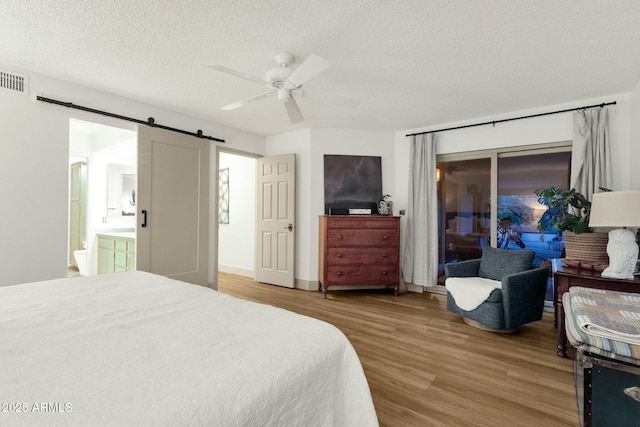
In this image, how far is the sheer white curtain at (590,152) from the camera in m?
3.18

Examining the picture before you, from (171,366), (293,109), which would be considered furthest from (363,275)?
(171,366)

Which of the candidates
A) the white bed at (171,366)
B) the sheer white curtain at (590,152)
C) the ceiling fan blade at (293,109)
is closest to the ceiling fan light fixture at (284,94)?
the ceiling fan blade at (293,109)

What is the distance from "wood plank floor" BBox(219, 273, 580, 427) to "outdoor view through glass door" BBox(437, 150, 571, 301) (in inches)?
38.1

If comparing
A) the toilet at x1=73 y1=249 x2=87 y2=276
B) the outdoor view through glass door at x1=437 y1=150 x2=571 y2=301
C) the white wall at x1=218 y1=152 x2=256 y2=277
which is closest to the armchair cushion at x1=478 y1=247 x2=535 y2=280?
the outdoor view through glass door at x1=437 y1=150 x2=571 y2=301

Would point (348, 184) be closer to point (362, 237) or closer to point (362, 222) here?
point (362, 222)

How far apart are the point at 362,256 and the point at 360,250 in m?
0.09

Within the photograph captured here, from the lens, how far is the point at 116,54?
2.50 meters

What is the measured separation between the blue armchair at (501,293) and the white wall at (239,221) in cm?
355

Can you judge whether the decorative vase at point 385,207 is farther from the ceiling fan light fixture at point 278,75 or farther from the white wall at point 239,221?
the ceiling fan light fixture at point 278,75

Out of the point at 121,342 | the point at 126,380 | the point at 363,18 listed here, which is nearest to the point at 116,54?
the point at 363,18

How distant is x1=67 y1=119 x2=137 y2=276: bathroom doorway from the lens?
4859 mm

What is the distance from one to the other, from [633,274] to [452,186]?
2.38m

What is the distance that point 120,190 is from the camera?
16.9ft

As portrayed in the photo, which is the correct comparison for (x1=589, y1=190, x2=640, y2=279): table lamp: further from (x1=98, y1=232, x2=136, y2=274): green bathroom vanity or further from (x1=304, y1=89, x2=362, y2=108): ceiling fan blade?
(x1=98, y1=232, x2=136, y2=274): green bathroom vanity
